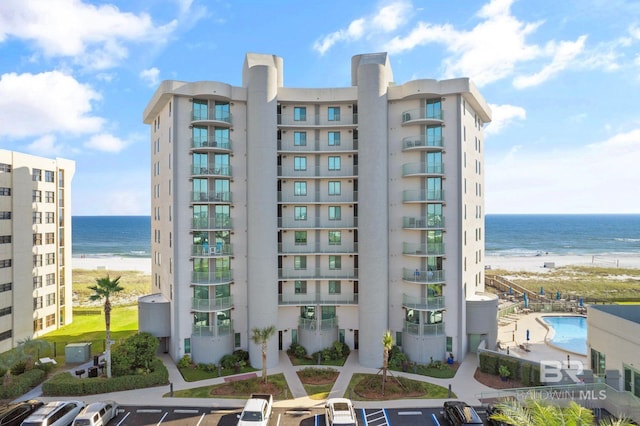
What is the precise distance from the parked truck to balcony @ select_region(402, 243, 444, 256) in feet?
53.1

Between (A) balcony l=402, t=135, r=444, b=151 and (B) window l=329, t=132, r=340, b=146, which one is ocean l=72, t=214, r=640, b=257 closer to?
(B) window l=329, t=132, r=340, b=146

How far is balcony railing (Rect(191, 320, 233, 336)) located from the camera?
3114 centimetres

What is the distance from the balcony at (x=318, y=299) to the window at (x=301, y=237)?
447 centimetres

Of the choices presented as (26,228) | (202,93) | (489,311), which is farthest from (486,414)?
(26,228)

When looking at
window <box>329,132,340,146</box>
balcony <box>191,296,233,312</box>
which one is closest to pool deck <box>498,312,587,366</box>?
window <box>329,132,340,146</box>

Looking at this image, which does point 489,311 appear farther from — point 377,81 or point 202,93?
point 202,93

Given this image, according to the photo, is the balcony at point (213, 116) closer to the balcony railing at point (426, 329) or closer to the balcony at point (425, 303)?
the balcony at point (425, 303)

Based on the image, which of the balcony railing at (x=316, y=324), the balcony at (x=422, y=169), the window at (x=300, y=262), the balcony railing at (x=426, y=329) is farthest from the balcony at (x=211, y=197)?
the balcony railing at (x=426, y=329)

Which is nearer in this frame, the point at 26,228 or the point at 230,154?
the point at 230,154

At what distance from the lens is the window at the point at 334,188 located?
3425 cm

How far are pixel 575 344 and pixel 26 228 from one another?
→ 168ft

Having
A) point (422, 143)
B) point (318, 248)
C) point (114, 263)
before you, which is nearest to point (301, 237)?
point (318, 248)

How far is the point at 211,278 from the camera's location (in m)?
31.8

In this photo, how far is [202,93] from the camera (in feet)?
102
